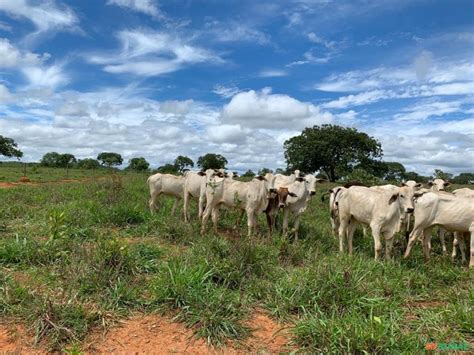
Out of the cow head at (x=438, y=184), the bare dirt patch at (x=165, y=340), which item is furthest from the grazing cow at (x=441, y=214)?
the bare dirt patch at (x=165, y=340)

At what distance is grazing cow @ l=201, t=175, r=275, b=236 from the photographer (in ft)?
34.2

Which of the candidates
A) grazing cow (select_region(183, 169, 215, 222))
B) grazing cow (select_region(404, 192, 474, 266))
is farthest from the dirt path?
grazing cow (select_region(183, 169, 215, 222))

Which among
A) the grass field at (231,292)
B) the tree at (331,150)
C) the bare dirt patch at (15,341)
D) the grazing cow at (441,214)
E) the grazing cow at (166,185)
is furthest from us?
the tree at (331,150)

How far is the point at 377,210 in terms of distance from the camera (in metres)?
8.66

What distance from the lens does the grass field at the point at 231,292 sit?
474 cm

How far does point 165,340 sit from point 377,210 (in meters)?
5.64

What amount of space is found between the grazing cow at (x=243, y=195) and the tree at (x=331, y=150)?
32.5 metres

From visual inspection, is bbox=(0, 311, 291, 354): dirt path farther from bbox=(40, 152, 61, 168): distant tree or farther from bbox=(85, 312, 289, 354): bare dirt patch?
bbox=(40, 152, 61, 168): distant tree

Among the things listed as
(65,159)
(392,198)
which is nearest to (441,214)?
(392,198)

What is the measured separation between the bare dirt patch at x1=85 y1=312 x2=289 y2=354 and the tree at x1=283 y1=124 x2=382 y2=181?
3821 cm

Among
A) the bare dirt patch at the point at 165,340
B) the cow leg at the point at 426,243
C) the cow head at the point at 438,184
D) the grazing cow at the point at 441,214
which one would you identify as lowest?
the bare dirt patch at the point at 165,340

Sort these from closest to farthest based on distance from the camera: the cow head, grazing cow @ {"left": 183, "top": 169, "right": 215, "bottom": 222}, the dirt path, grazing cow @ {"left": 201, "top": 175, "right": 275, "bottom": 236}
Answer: the dirt path < grazing cow @ {"left": 201, "top": 175, "right": 275, "bottom": 236} < grazing cow @ {"left": 183, "top": 169, "right": 215, "bottom": 222} < the cow head

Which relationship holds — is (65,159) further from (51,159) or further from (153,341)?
(153,341)

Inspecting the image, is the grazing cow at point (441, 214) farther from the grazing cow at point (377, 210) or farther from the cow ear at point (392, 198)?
the cow ear at point (392, 198)
